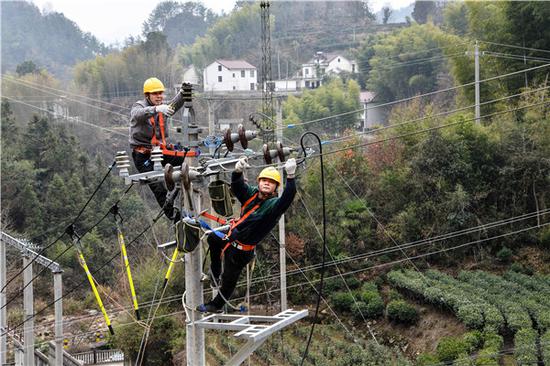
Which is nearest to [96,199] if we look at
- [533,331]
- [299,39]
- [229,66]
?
[533,331]

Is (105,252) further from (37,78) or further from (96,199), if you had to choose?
(37,78)

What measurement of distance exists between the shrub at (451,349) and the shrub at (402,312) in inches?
117

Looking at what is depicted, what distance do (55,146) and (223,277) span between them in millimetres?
33447

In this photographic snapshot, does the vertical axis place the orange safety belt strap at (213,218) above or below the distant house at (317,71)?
below

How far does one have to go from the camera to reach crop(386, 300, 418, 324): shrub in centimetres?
2208

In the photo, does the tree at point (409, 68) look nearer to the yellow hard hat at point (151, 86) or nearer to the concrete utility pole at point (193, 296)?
the yellow hard hat at point (151, 86)

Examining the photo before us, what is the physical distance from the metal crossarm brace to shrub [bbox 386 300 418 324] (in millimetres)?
15352

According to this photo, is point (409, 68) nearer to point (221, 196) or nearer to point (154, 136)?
point (154, 136)

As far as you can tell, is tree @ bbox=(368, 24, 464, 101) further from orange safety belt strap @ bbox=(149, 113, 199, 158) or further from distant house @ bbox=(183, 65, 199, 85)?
orange safety belt strap @ bbox=(149, 113, 199, 158)

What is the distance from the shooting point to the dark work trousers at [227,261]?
25.0ft

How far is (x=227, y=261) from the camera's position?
302 inches

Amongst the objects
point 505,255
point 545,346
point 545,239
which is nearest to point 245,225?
point 545,346

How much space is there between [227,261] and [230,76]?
55480 millimetres


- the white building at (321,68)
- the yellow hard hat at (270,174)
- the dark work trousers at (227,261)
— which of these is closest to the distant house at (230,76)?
the white building at (321,68)
